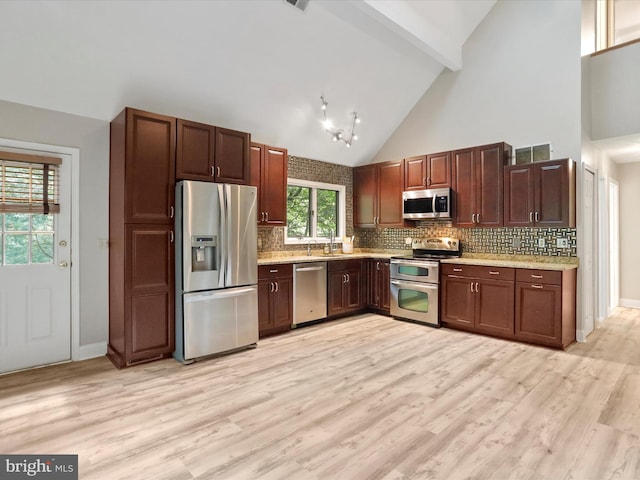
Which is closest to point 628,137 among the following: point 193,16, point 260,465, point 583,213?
point 583,213

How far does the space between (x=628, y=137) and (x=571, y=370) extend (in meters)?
3.02

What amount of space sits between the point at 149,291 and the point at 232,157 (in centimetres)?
161

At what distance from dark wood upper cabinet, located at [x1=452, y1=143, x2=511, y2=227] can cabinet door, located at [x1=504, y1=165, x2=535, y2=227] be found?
7 centimetres

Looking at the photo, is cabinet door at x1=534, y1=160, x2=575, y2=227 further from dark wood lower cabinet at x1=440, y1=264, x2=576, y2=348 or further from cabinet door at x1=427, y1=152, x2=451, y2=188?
cabinet door at x1=427, y1=152, x2=451, y2=188

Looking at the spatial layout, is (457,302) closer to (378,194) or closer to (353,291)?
(353,291)

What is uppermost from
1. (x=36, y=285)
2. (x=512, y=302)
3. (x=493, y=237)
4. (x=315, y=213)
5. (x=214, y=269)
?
(x=315, y=213)

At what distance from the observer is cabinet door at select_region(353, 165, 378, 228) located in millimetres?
5852

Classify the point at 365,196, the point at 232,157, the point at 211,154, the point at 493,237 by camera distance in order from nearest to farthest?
the point at 211,154 → the point at 232,157 → the point at 493,237 → the point at 365,196

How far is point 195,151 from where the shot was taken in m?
3.63

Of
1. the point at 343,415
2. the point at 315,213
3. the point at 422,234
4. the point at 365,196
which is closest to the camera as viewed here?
the point at 343,415

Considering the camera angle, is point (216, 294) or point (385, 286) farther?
point (385, 286)

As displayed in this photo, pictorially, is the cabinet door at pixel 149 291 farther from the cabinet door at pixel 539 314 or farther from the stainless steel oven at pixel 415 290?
the cabinet door at pixel 539 314

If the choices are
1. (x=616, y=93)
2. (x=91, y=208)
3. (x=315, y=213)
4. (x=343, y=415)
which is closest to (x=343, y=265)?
(x=315, y=213)

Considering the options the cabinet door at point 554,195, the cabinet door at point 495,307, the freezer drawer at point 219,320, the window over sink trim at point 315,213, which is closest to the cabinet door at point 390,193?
the window over sink trim at point 315,213
